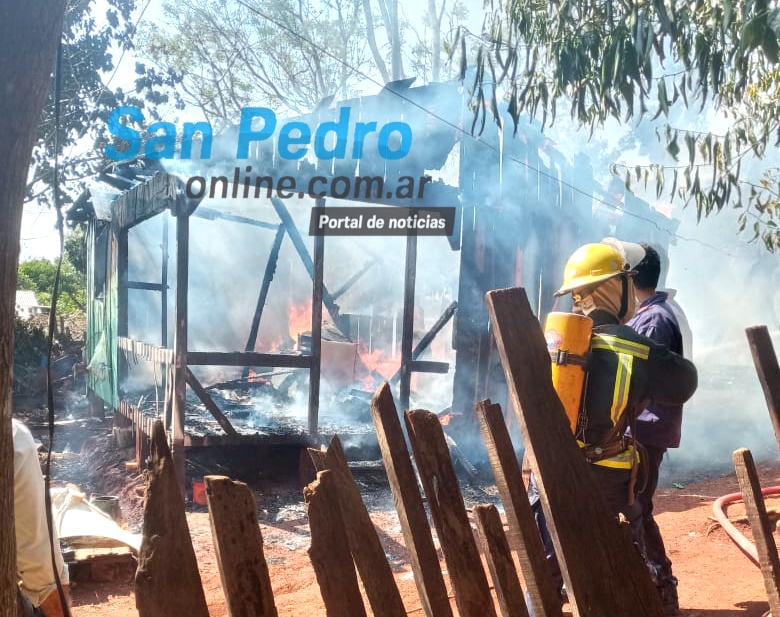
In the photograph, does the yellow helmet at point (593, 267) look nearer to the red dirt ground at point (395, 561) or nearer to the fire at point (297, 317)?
the red dirt ground at point (395, 561)

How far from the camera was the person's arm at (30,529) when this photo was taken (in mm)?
2631

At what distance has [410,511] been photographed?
6.06 ft

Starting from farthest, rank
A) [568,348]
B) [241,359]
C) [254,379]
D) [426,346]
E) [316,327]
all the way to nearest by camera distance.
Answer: [254,379], [426,346], [316,327], [241,359], [568,348]

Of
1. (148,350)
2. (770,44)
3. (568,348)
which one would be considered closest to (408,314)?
(148,350)

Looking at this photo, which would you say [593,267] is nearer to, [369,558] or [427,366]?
[369,558]

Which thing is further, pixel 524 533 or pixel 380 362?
pixel 380 362

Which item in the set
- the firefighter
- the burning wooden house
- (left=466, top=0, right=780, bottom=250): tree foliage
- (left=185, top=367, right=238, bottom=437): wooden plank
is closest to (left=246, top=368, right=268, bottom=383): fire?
the burning wooden house

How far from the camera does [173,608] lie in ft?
4.57

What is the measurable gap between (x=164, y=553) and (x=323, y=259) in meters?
6.63

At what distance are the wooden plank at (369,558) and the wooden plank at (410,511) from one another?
9 cm

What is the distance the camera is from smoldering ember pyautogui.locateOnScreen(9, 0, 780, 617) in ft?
5.14

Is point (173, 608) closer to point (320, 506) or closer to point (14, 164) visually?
point (320, 506)

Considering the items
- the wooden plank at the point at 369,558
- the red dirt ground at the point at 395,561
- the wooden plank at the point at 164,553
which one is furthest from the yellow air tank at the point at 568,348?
the red dirt ground at the point at 395,561

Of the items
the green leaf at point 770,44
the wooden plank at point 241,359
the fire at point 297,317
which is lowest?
the wooden plank at point 241,359
